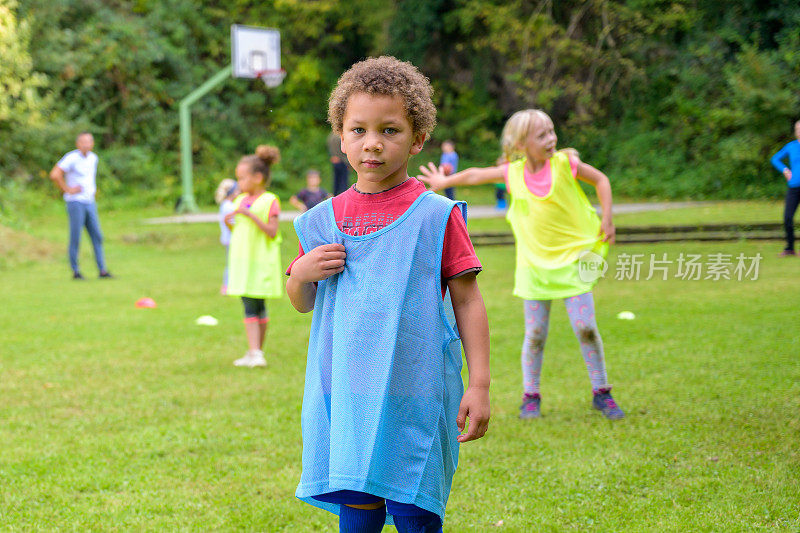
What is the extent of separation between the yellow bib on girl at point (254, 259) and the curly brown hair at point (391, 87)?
4256 millimetres

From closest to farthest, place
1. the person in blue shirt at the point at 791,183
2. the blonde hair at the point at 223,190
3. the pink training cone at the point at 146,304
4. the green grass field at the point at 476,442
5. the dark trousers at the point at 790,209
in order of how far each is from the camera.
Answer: the green grass field at the point at 476,442, the blonde hair at the point at 223,190, the pink training cone at the point at 146,304, the person in blue shirt at the point at 791,183, the dark trousers at the point at 790,209

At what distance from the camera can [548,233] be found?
5266 millimetres

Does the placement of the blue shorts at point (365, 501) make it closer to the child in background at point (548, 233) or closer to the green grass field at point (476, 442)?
the green grass field at point (476, 442)

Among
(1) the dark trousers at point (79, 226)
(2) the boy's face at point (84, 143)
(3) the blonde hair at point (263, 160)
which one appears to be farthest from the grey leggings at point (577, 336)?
(2) the boy's face at point (84, 143)

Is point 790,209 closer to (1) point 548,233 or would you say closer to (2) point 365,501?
(1) point 548,233

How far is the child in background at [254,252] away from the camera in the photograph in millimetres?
6758

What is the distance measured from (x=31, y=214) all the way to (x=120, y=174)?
609 centimetres

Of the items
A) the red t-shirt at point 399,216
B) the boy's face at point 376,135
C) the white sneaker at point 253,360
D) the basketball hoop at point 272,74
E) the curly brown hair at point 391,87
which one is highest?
the basketball hoop at point 272,74

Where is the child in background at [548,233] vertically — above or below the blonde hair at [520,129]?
below

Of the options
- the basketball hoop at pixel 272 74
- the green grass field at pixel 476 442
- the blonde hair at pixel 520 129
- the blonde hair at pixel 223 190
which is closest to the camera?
the green grass field at pixel 476 442

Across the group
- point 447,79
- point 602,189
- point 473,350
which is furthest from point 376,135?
point 447,79

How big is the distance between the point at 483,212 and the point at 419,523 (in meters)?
19.2

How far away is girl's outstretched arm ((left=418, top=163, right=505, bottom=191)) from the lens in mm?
4766

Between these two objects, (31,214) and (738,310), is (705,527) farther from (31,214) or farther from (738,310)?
(31,214)
